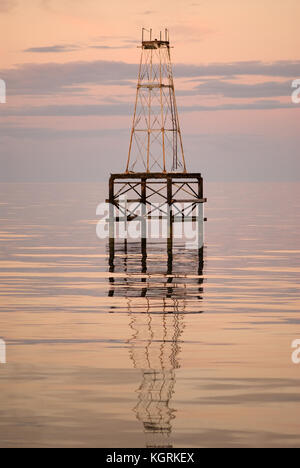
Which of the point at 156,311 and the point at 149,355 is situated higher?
the point at 156,311

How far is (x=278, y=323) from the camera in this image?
75.8 feet

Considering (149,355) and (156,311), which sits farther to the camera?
(156,311)

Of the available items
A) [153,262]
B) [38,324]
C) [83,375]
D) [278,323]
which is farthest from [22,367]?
[153,262]

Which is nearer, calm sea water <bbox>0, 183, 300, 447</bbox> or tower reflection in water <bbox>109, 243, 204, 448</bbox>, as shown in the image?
calm sea water <bbox>0, 183, 300, 447</bbox>

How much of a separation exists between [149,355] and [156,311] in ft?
20.8

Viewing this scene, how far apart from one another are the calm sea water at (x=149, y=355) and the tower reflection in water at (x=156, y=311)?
0.04m

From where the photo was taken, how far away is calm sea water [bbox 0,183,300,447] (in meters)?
13.7

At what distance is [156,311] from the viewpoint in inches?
991

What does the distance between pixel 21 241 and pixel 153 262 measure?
15539mm

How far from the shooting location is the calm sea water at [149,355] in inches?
538

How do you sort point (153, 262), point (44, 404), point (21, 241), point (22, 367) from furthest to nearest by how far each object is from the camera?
point (21, 241) < point (153, 262) < point (22, 367) < point (44, 404)

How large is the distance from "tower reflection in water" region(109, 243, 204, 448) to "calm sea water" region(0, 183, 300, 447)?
0.04 metres
